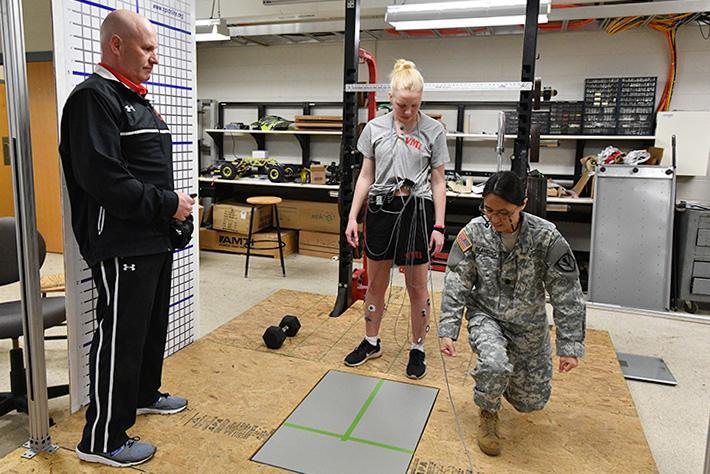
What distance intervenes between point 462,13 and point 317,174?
2.50 m

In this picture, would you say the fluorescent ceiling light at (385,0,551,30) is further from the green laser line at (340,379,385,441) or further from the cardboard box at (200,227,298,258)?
the green laser line at (340,379,385,441)

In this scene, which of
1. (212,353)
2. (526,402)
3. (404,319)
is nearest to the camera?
(526,402)

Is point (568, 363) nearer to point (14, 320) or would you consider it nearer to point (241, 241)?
point (14, 320)

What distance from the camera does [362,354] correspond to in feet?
9.59

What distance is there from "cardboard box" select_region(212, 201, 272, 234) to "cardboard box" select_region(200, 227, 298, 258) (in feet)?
0.31

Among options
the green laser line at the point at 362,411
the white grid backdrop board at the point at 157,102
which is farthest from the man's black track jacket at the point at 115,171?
the green laser line at the point at 362,411

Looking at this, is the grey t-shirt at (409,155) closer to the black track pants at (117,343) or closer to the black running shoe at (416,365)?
the black running shoe at (416,365)

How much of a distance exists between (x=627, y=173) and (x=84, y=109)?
14.2ft

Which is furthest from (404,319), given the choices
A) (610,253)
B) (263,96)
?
(263,96)

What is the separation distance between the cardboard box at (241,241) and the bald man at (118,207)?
4.13 m

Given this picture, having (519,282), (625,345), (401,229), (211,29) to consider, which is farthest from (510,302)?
(211,29)

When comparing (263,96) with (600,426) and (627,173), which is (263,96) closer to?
(627,173)

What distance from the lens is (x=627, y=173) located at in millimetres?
4582

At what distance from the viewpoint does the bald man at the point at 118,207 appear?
1726 millimetres
